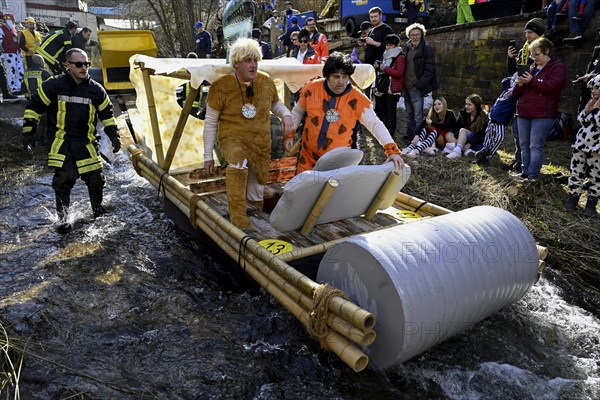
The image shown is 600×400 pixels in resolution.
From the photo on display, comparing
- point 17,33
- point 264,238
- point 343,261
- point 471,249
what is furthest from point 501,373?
point 17,33

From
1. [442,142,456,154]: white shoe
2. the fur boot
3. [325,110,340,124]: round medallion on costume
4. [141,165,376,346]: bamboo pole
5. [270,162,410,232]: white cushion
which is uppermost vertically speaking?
[325,110,340,124]: round medallion on costume

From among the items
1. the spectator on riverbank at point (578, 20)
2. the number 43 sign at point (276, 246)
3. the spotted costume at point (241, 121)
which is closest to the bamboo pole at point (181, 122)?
the spotted costume at point (241, 121)

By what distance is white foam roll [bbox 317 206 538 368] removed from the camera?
8.26ft

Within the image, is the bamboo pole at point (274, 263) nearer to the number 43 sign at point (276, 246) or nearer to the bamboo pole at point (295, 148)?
the number 43 sign at point (276, 246)

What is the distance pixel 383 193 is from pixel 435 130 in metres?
4.15

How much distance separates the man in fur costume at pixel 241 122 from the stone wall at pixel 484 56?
6.35 metres

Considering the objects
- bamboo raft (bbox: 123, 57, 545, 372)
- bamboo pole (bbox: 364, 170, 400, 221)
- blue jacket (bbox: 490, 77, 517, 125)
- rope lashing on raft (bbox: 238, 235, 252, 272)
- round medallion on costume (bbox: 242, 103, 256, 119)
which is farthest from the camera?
blue jacket (bbox: 490, 77, 517, 125)

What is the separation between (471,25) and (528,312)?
8.57m

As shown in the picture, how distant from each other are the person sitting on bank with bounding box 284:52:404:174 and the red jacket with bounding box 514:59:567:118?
2.57m

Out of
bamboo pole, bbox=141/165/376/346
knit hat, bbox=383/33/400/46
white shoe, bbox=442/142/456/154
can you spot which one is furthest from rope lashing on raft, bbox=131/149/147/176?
white shoe, bbox=442/142/456/154

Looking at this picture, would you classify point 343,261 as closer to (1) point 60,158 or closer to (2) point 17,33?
(1) point 60,158

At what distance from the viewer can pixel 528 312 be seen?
3.62 metres

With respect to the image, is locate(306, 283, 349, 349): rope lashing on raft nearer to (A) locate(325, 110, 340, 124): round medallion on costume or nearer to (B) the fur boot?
(A) locate(325, 110, 340, 124): round medallion on costume

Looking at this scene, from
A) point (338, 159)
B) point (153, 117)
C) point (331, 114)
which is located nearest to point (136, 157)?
point (153, 117)
